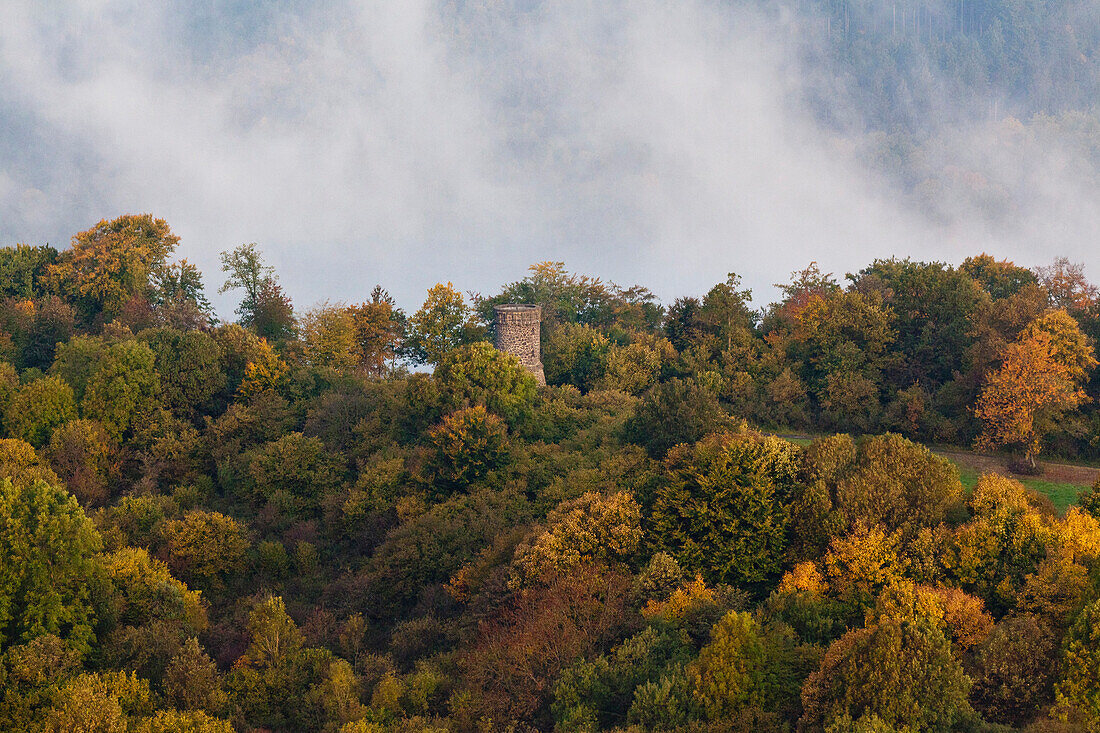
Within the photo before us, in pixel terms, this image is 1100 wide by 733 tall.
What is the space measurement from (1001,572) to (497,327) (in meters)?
29.0

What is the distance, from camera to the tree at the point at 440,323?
171 feet

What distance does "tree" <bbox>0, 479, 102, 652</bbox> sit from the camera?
26.0 meters

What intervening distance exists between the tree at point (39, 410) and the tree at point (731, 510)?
115ft

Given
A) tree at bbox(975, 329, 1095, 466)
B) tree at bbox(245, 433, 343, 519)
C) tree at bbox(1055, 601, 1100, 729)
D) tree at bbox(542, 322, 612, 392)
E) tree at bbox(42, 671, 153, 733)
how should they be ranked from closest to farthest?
tree at bbox(1055, 601, 1100, 729) < tree at bbox(42, 671, 153, 733) < tree at bbox(975, 329, 1095, 466) < tree at bbox(245, 433, 343, 519) < tree at bbox(542, 322, 612, 392)

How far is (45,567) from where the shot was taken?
88.6ft

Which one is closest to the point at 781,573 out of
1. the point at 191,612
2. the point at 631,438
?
the point at 631,438

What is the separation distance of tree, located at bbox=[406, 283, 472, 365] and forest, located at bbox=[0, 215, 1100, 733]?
0.17 meters

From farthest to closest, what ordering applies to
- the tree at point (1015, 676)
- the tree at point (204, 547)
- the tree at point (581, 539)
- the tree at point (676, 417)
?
the tree at point (204, 547), the tree at point (676, 417), the tree at point (581, 539), the tree at point (1015, 676)

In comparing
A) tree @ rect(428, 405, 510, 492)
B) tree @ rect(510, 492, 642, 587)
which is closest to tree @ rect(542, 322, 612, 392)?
tree @ rect(428, 405, 510, 492)

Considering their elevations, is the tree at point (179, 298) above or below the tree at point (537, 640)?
above

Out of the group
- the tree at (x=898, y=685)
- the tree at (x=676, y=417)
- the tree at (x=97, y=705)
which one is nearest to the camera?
the tree at (x=898, y=685)

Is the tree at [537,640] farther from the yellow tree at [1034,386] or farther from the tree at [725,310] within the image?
the tree at [725,310]

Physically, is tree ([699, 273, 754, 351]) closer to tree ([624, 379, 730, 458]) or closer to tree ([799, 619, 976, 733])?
tree ([624, 379, 730, 458])

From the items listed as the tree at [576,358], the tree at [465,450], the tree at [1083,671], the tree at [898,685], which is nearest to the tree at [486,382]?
the tree at [465,450]
